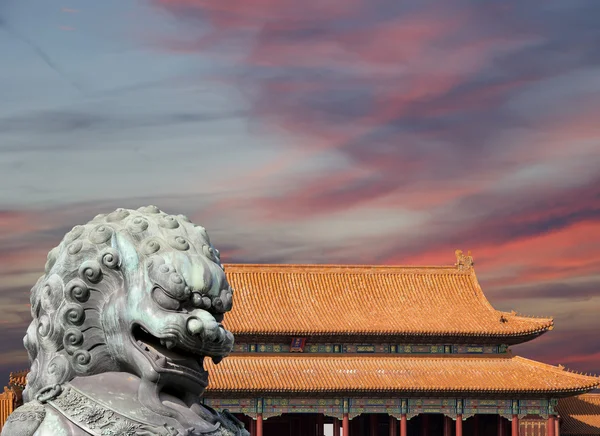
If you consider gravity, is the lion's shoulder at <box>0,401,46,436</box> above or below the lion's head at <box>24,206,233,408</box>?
below

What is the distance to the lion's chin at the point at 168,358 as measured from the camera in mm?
5766

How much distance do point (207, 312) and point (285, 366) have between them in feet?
131

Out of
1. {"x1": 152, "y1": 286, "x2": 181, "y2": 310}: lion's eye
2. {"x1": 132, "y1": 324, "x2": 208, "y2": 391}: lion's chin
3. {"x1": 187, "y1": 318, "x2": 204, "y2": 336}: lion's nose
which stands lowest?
{"x1": 132, "y1": 324, "x2": 208, "y2": 391}: lion's chin

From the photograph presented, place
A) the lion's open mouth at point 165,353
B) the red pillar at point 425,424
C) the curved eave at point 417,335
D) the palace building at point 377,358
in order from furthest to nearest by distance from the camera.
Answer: the red pillar at point 425,424 → the curved eave at point 417,335 → the palace building at point 377,358 → the lion's open mouth at point 165,353

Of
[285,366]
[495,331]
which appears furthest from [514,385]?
[285,366]

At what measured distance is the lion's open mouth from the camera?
577 cm

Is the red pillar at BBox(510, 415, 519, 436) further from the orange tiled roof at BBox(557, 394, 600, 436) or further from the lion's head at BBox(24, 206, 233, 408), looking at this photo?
the lion's head at BBox(24, 206, 233, 408)

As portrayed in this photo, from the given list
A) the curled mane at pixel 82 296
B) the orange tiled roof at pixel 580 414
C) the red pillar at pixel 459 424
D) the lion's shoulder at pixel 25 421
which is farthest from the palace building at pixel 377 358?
the lion's shoulder at pixel 25 421

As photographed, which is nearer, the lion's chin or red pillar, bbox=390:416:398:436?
the lion's chin

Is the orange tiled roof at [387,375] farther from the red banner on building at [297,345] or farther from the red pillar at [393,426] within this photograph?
the red pillar at [393,426]

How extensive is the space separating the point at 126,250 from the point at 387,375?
4016 cm

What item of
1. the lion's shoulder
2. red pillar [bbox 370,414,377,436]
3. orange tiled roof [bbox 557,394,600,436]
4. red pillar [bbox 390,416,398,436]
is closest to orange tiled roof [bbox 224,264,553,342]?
red pillar [bbox 390,416,398,436]

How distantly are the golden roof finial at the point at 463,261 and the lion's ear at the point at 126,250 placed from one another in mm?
44443

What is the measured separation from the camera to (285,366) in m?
45.3
